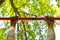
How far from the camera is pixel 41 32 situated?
6.91m

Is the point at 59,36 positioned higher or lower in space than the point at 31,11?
lower

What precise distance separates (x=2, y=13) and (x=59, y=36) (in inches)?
80.0

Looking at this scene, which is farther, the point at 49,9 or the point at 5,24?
the point at 5,24

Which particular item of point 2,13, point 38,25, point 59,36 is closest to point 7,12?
point 2,13

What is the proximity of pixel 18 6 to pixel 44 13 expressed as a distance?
0.84 m

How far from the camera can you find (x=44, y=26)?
270 inches

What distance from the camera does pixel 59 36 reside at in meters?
6.99

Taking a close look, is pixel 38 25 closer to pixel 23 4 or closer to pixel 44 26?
pixel 44 26

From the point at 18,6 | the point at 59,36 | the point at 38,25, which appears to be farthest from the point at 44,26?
the point at 18,6

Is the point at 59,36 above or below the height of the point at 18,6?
below

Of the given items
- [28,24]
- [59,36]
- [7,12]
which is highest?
[7,12]

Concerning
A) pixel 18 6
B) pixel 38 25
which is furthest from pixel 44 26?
pixel 18 6

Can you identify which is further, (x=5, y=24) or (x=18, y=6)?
(x=5, y=24)

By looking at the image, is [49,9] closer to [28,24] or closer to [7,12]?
[28,24]
